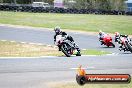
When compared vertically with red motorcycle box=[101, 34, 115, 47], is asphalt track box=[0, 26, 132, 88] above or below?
above

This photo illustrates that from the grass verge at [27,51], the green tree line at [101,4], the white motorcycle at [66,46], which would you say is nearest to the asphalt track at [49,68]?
the white motorcycle at [66,46]

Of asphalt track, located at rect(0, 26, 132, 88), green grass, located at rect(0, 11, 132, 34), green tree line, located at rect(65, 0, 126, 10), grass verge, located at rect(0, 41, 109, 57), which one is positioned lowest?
green tree line, located at rect(65, 0, 126, 10)

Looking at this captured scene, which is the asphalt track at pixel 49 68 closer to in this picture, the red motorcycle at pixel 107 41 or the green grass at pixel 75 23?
the red motorcycle at pixel 107 41

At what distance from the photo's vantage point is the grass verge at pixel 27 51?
21973 mm

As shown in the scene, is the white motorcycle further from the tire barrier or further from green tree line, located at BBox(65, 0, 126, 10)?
green tree line, located at BBox(65, 0, 126, 10)

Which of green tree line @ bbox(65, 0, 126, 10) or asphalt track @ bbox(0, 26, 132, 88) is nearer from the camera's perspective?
asphalt track @ bbox(0, 26, 132, 88)

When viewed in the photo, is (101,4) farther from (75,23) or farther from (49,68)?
(49,68)

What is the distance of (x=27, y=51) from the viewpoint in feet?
77.4

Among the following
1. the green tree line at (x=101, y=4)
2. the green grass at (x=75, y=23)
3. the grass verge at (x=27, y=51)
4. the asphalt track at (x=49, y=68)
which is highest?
the asphalt track at (x=49, y=68)

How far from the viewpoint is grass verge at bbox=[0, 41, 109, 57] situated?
2197 centimetres

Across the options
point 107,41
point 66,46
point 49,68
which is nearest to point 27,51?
point 66,46

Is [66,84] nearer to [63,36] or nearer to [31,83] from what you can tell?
[31,83]

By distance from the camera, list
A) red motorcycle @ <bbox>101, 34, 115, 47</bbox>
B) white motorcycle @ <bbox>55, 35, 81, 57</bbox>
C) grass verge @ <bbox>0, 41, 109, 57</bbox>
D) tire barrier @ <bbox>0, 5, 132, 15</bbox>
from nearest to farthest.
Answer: white motorcycle @ <bbox>55, 35, 81, 57</bbox>
grass verge @ <bbox>0, 41, 109, 57</bbox>
red motorcycle @ <bbox>101, 34, 115, 47</bbox>
tire barrier @ <bbox>0, 5, 132, 15</bbox>

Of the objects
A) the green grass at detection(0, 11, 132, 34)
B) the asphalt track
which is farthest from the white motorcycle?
the green grass at detection(0, 11, 132, 34)
